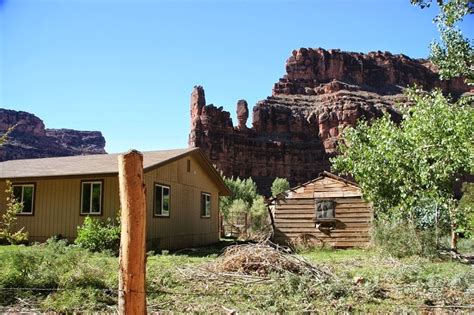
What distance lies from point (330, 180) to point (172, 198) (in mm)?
7863

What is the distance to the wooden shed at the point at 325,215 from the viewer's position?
69.6ft

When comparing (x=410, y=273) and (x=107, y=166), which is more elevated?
(x=107, y=166)

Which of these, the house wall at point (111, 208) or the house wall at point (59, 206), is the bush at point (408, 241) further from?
the house wall at point (59, 206)

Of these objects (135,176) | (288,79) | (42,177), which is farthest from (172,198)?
(288,79)

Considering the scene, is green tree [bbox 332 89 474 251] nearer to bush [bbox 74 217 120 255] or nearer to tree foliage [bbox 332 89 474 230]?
tree foliage [bbox 332 89 474 230]

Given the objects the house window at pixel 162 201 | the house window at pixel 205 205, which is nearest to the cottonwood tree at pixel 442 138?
the house window at pixel 162 201

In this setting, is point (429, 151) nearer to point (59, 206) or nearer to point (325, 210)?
point (325, 210)

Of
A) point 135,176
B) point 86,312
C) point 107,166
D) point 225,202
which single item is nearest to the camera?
point 135,176

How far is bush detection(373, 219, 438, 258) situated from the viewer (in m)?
16.0

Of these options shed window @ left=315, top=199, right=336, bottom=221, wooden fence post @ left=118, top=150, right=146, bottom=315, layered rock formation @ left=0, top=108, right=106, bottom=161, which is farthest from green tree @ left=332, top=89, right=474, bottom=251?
layered rock formation @ left=0, top=108, right=106, bottom=161

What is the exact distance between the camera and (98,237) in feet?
55.0

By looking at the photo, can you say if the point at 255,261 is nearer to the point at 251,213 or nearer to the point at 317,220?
the point at 317,220

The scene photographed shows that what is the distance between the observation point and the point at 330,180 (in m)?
22.1

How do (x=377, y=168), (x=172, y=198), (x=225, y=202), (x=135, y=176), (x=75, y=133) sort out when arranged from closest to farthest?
(x=135, y=176), (x=377, y=168), (x=172, y=198), (x=225, y=202), (x=75, y=133)
